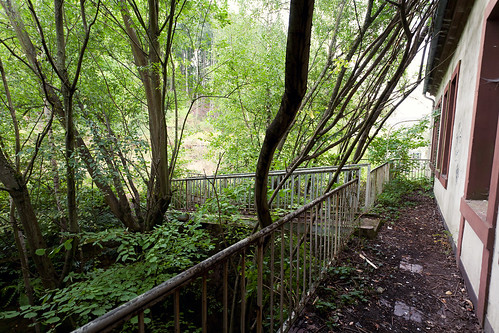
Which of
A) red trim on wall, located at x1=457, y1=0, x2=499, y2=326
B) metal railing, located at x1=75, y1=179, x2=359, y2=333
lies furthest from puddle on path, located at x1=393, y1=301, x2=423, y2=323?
metal railing, located at x1=75, y1=179, x2=359, y2=333

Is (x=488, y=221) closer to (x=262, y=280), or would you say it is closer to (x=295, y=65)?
(x=262, y=280)

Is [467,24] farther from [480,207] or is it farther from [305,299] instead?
[305,299]

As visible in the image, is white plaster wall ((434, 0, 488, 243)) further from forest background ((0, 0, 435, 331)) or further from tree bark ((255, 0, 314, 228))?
tree bark ((255, 0, 314, 228))

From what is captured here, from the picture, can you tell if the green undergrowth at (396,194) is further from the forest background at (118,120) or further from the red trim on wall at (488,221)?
the red trim on wall at (488,221)

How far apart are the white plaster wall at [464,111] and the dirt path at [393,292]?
617mm

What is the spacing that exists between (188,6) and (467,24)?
15.8 ft

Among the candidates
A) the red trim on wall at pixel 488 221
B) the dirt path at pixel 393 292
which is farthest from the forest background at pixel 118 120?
the dirt path at pixel 393 292

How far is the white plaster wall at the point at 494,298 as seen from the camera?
6.10ft

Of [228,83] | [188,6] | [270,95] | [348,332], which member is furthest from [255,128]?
[348,332]

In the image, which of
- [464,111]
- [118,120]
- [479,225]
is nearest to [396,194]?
[464,111]

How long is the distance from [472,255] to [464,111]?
7.57 ft

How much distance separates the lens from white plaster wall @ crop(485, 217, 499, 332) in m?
1.86

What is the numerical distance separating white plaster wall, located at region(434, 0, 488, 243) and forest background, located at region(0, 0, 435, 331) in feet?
2.07

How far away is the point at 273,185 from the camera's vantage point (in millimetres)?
5355
